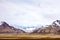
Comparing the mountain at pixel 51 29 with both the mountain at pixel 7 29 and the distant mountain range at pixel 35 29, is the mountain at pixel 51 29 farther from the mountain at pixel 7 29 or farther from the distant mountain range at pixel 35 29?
the mountain at pixel 7 29

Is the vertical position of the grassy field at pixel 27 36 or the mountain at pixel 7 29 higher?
the mountain at pixel 7 29

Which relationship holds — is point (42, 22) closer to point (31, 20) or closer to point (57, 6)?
point (31, 20)

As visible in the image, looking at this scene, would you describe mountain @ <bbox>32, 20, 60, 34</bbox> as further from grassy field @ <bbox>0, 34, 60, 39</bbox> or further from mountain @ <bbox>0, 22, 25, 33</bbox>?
mountain @ <bbox>0, 22, 25, 33</bbox>

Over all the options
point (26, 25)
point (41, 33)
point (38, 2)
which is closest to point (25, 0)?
point (38, 2)

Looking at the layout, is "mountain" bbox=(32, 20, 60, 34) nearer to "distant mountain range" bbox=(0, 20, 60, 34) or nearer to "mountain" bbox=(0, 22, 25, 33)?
"distant mountain range" bbox=(0, 20, 60, 34)

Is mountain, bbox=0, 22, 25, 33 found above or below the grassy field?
above

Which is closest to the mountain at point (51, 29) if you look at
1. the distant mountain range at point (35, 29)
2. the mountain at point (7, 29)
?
the distant mountain range at point (35, 29)

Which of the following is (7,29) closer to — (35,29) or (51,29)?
(35,29)

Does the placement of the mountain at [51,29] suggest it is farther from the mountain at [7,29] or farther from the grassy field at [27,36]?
the mountain at [7,29]

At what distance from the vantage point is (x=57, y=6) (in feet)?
5.46

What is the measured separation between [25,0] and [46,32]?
41 centimetres

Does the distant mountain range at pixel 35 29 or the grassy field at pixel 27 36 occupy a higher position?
the distant mountain range at pixel 35 29

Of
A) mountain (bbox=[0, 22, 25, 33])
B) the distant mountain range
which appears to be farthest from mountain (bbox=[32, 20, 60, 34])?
mountain (bbox=[0, 22, 25, 33])

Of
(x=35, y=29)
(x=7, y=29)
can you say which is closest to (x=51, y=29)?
(x=35, y=29)
